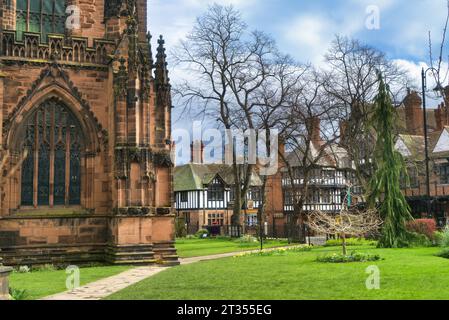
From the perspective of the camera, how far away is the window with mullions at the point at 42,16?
78.4 ft

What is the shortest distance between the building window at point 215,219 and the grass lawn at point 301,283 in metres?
48.0

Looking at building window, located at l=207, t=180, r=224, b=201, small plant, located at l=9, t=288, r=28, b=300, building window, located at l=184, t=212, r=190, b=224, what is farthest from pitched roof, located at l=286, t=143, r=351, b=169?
small plant, located at l=9, t=288, r=28, b=300

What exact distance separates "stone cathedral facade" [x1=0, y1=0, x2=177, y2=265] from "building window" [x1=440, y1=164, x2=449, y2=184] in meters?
29.5

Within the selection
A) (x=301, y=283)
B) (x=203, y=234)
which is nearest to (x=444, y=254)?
(x=301, y=283)

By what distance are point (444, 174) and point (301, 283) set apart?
118 ft

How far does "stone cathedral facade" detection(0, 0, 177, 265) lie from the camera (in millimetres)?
20703

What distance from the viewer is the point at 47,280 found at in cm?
1614

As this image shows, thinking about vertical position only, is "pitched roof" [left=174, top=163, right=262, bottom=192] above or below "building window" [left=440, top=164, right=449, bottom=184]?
above

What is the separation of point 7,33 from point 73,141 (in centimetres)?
496

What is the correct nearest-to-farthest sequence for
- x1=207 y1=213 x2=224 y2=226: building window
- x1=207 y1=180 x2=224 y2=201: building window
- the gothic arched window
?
the gothic arched window → x1=207 y1=213 x2=224 y2=226: building window → x1=207 y1=180 x2=224 y2=201: building window

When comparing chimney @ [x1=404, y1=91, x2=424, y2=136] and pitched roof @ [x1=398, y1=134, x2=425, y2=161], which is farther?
chimney @ [x1=404, y1=91, x2=424, y2=136]

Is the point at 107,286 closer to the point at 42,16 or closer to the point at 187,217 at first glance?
the point at 42,16

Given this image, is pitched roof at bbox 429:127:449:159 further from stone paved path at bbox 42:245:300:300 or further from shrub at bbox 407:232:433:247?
stone paved path at bbox 42:245:300:300
